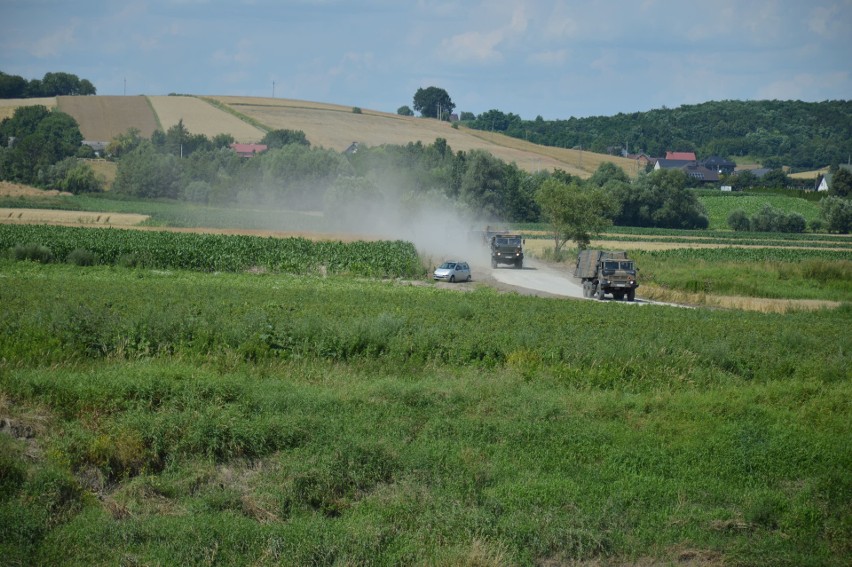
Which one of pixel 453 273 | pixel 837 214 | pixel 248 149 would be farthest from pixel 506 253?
pixel 248 149

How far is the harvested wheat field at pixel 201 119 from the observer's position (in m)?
145

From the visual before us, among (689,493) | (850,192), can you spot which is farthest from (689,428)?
(850,192)

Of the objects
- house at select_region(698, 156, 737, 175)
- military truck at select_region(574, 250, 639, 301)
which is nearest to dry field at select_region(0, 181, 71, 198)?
military truck at select_region(574, 250, 639, 301)

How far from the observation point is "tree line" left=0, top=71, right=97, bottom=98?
574ft

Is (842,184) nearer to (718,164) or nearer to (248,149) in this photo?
(718,164)

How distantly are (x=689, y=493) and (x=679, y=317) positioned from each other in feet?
50.8

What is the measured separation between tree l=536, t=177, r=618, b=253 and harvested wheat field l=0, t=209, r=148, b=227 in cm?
3802

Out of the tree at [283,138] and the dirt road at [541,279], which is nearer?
the dirt road at [541,279]

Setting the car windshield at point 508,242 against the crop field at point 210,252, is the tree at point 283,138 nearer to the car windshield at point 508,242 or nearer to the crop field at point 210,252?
the car windshield at point 508,242

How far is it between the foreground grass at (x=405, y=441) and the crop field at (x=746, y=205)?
4077 inches

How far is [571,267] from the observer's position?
6619cm

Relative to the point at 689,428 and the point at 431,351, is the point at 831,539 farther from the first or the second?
the point at 431,351

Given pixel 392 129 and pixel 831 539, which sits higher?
pixel 392 129

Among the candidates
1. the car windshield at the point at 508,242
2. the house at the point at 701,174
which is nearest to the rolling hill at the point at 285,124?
the house at the point at 701,174
